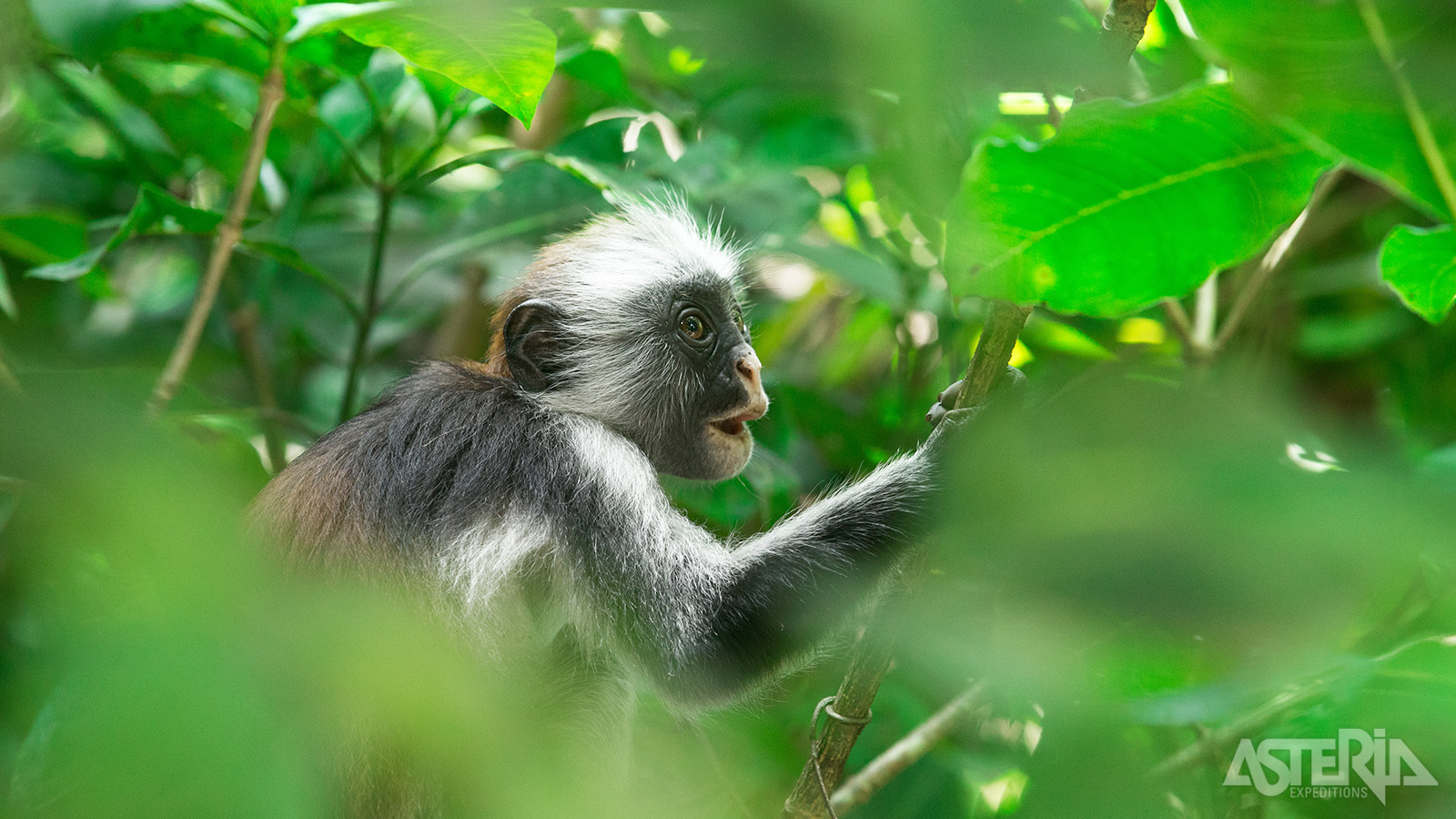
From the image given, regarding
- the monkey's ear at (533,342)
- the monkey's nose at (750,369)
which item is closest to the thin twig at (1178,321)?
the monkey's nose at (750,369)

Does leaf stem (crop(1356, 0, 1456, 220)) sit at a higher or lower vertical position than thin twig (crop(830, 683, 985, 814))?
higher

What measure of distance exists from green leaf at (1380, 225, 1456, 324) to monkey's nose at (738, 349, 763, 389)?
7.33ft

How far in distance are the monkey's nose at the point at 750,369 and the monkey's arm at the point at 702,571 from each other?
1.81 ft

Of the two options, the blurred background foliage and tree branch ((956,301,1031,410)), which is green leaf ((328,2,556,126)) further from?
tree branch ((956,301,1031,410))

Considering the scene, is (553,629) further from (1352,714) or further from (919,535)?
(1352,714)

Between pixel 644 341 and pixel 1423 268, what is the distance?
269cm

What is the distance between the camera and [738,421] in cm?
343

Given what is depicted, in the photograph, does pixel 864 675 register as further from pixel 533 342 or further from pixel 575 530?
pixel 533 342

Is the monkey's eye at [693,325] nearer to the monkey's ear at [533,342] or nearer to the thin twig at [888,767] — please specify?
the monkey's ear at [533,342]

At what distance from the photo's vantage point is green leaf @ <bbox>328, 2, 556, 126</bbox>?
0.43m

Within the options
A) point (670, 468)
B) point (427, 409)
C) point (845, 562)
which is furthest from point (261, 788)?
point (670, 468)

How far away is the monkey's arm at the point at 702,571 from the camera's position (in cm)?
273

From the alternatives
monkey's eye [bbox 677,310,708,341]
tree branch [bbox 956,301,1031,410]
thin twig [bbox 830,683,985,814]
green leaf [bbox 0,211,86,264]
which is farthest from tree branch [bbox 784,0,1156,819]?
green leaf [bbox 0,211,86,264]

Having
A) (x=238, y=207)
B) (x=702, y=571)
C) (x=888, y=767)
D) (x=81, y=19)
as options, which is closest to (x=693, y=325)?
(x=702, y=571)
